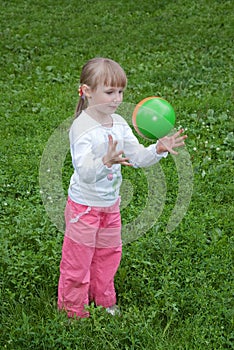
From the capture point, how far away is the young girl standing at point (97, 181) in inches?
122

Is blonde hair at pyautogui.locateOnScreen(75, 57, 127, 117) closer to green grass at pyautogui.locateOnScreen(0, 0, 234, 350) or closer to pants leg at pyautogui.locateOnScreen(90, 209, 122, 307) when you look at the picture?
pants leg at pyautogui.locateOnScreen(90, 209, 122, 307)

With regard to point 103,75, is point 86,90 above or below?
below

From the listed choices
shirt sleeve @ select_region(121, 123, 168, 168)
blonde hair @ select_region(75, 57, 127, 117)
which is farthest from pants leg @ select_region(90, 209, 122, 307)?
blonde hair @ select_region(75, 57, 127, 117)

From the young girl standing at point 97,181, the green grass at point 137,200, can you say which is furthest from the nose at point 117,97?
the green grass at point 137,200

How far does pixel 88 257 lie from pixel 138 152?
692mm

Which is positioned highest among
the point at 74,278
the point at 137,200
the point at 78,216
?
the point at 78,216

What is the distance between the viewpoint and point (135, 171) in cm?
556

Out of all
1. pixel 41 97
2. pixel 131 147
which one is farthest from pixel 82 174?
pixel 41 97

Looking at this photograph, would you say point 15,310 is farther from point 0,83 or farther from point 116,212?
point 0,83

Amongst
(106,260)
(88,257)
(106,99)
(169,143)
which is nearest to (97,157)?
(106,99)

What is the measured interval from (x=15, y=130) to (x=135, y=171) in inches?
64.7

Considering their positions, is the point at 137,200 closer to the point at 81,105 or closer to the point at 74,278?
the point at 74,278

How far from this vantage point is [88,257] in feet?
11.3

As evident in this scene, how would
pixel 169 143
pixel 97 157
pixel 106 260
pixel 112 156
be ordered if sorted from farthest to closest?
pixel 106 260 → pixel 169 143 → pixel 97 157 → pixel 112 156
